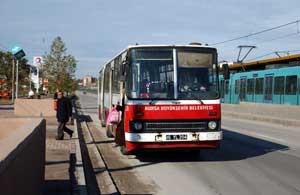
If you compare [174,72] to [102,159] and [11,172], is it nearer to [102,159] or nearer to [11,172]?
[102,159]

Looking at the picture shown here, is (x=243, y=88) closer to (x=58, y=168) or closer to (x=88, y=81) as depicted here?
(x=58, y=168)

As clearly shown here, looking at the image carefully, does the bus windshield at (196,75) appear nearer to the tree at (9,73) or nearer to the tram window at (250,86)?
the tram window at (250,86)

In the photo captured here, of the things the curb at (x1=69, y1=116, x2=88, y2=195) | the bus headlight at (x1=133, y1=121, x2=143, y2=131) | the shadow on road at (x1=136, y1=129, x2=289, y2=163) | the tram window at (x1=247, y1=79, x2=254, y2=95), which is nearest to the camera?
the curb at (x1=69, y1=116, x2=88, y2=195)

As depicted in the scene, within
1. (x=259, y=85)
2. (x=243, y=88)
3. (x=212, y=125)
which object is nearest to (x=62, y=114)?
(x=212, y=125)

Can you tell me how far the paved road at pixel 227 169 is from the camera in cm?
908

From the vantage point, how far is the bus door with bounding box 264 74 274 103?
108 feet

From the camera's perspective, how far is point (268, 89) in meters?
33.8

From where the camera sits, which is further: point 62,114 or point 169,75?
point 62,114

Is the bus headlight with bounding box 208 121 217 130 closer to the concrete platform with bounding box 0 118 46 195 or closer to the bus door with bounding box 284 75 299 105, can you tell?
the concrete platform with bounding box 0 118 46 195

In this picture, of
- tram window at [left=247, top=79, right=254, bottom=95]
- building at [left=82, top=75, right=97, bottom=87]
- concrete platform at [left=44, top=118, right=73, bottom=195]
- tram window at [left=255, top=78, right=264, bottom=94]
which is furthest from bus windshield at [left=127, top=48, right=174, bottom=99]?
building at [left=82, top=75, right=97, bottom=87]

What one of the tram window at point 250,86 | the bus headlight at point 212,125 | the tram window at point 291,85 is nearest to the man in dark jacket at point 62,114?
the bus headlight at point 212,125

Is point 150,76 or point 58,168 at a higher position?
point 150,76

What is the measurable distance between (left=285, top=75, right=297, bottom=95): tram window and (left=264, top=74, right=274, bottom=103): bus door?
2094 millimetres

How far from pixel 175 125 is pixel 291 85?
771 inches
